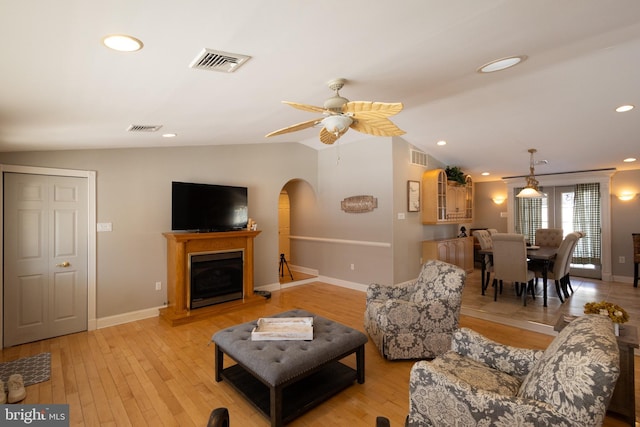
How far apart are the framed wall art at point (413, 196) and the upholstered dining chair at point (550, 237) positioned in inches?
110

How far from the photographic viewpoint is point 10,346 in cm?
340

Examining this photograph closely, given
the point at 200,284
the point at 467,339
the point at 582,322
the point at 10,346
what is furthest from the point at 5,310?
the point at 582,322

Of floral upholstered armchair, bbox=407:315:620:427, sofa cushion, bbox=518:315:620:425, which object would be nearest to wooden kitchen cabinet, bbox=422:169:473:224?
floral upholstered armchair, bbox=407:315:620:427

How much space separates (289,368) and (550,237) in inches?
258

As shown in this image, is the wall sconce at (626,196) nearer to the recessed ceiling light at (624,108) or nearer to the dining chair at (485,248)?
the dining chair at (485,248)

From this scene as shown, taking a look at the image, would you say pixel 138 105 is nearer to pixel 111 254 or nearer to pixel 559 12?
pixel 111 254

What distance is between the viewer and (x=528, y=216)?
294 inches

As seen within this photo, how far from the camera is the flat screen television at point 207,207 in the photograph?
14.4 ft

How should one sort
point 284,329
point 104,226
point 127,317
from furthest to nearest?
point 127,317
point 104,226
point 284,329

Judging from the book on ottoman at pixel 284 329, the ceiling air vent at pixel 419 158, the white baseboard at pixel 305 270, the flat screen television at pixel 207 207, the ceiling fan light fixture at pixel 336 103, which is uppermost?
the ceiling air vent at pixel 419 158

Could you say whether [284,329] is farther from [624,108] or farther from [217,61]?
[624,108]

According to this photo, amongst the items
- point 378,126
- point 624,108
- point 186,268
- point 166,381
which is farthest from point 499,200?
point 166,381

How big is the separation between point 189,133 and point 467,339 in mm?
3590

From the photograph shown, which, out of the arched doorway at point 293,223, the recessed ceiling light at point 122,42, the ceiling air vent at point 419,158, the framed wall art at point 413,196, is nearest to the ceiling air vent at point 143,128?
the recessed ceiling light at point 122,42
